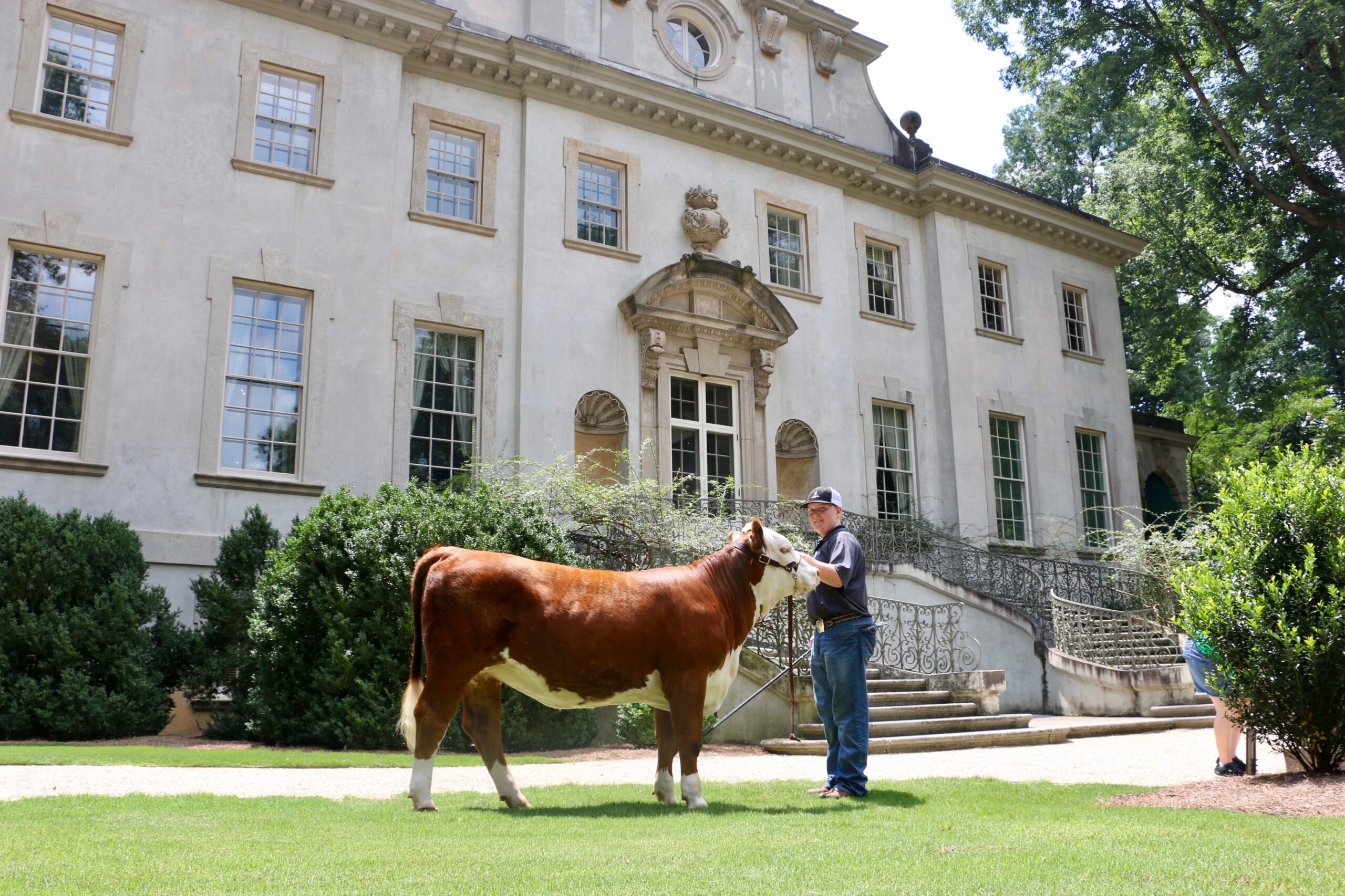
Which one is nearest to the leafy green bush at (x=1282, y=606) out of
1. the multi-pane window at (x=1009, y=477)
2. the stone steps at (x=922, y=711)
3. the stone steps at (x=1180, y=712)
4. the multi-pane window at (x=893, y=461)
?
the stone steps at (x=922, y=711)

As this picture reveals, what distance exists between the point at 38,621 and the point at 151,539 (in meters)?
2.54

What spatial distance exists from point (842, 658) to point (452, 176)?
13830 millimetres

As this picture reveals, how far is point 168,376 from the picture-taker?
1511 cm

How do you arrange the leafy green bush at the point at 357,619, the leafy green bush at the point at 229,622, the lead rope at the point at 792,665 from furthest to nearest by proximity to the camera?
the leafy green bush at the point at 229,622, the leafy green bush at the point at 357,619, the lead rope at the point at 792,665

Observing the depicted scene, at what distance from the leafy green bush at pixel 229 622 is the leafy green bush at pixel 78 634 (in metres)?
0.33

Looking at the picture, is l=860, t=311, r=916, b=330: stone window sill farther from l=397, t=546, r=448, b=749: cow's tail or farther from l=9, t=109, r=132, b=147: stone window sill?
l=397, t=546, r=448, b=749: cow's tail

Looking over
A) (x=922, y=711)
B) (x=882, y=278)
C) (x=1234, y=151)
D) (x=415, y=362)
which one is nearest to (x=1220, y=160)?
(x=1234, y=151)

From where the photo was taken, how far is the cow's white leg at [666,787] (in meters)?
6.65

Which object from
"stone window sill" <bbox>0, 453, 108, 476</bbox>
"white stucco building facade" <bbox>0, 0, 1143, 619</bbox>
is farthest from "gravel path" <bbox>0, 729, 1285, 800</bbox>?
"white stucco building facade" <bbox>0, 0, 1143, 619</bbox>

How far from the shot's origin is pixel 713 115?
69.2ft

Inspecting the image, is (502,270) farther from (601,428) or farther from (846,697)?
(846,697)

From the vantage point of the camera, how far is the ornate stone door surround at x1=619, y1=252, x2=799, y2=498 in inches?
765

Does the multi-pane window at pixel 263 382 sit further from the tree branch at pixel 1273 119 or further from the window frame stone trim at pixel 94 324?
the tree branch at pixel 1273 119

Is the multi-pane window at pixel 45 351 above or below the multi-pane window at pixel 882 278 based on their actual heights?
below
